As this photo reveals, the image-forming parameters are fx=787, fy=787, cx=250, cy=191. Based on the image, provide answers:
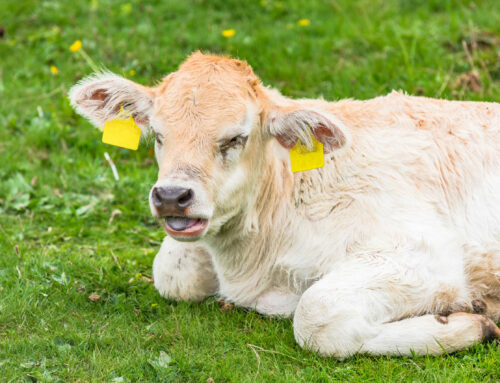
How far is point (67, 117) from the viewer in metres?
9.85

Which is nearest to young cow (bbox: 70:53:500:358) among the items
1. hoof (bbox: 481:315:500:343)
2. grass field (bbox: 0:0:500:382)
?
hoof (bbox: 481:315:500:343)

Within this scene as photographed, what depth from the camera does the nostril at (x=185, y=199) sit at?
513 centimetres

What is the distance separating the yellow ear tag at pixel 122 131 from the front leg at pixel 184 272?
3.04 feet

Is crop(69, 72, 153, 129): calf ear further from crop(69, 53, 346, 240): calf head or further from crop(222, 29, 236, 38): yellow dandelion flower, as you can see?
crop(222, 29, 236, 38): yellow dandelion flower

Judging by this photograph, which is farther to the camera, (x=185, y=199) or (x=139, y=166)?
(x=139, y=166)

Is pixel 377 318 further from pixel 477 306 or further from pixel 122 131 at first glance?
pixel 122 131

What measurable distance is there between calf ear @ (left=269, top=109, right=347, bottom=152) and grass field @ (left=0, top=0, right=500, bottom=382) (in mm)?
1353

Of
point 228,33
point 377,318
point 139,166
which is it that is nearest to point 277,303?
point 377,318

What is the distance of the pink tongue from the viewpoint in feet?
17.4

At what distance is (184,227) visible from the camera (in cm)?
532

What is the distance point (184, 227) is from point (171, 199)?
1.01ft

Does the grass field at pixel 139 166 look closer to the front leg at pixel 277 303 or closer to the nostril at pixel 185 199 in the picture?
the front leg at pixel 277 303

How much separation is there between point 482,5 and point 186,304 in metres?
7.11

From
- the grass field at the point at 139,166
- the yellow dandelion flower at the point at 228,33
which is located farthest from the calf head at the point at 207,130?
the yellow dandelion flower at the point at 228,33
